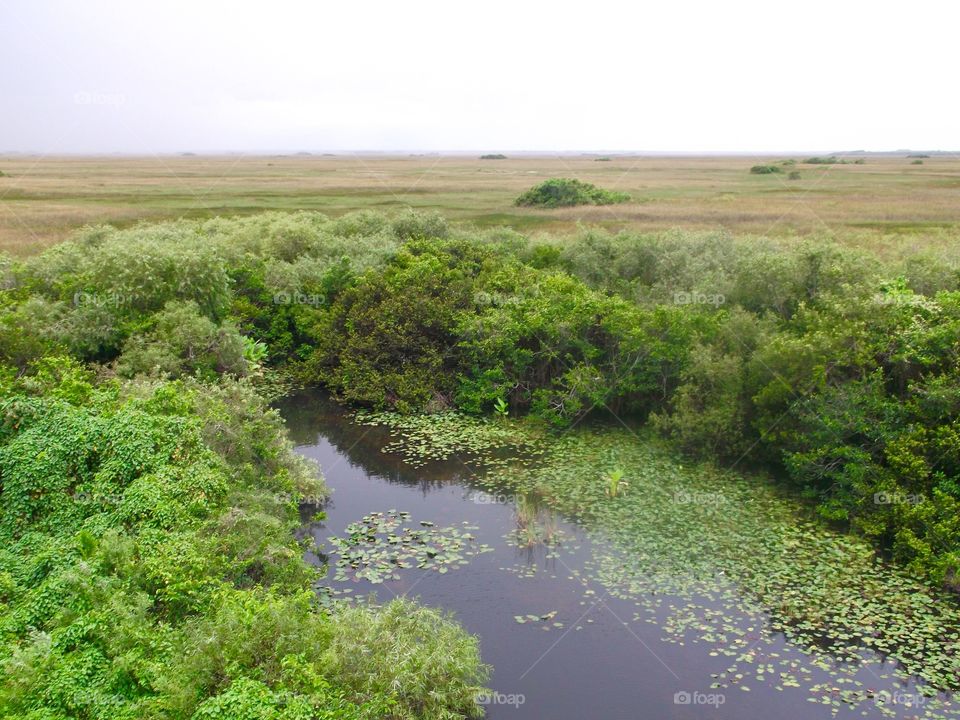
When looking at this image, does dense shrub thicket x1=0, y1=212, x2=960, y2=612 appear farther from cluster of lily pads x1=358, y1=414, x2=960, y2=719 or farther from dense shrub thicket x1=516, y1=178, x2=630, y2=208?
dense shrub thicket x1=516, y1=178, x2=630, y2=208

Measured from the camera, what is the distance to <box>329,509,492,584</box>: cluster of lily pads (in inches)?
530

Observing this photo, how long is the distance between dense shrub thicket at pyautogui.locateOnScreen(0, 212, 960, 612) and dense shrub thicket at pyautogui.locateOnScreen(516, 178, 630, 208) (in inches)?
826

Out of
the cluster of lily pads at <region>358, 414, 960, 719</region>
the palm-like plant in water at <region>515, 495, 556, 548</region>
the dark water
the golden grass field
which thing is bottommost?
the dark water

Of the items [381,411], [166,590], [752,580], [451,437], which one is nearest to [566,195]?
[381,411]

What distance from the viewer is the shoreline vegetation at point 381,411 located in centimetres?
896

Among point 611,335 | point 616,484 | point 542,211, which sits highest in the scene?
point 542,211

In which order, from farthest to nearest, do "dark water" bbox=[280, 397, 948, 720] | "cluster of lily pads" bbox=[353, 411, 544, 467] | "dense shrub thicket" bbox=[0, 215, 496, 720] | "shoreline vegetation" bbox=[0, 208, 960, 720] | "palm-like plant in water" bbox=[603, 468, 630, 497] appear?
"cluster of lily pads" bbox=[353, 411, 544, 467] → "palm-like plant in water" bbox=[603, 468, 630, 497] → "dark water" bbox=[280, 397, 948, 720] → "shoreline vegetation" bbox=[0, 208, 960, 720] → "dense shrub thicket" bbox=[0, 215, 496, 720]

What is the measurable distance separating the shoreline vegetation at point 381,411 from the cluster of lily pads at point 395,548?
1395 millimetres

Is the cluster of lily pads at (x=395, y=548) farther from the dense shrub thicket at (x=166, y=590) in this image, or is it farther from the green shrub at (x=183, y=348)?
the green shrub at (x=183, y=348)

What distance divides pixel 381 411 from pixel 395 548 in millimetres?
7917

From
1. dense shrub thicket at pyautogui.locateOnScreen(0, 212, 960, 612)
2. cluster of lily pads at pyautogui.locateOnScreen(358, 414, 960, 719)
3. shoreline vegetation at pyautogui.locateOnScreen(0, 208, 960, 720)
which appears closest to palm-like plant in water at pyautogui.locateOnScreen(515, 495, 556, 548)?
cluster of lily pads at pyautogui.locateOnScreen(358, 414, 960, 719)

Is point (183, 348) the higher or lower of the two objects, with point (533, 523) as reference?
higher

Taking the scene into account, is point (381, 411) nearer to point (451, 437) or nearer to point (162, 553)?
point (451, 437)

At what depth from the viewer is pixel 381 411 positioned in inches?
854
